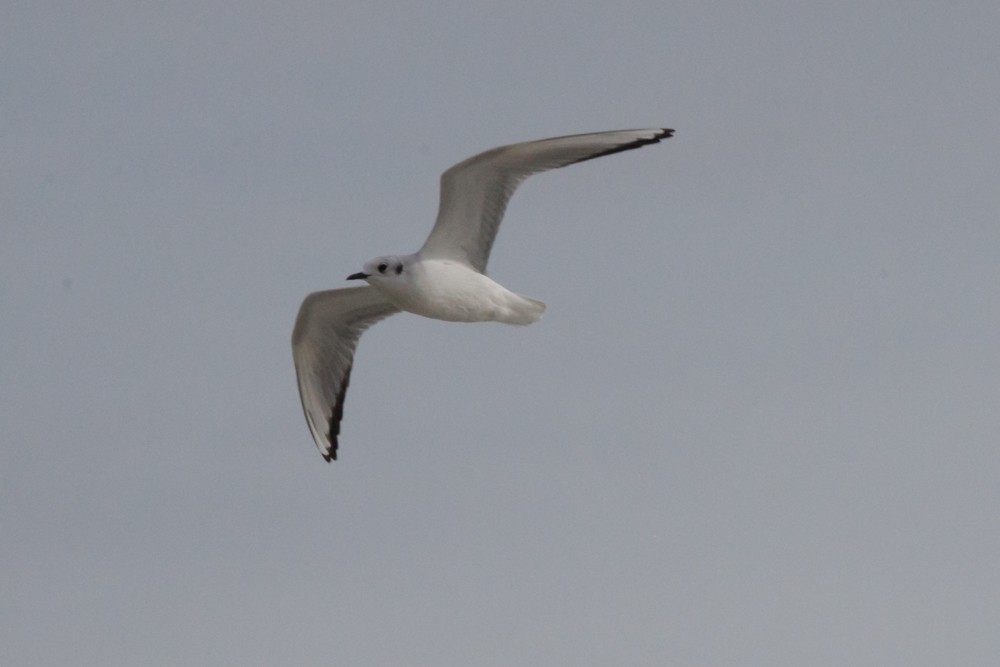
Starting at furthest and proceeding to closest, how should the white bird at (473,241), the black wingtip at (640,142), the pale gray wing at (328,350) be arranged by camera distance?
1. the pale gray wing at (328,350)
2. the white bird at (473,241)
3. the black wingtip at (640,142)

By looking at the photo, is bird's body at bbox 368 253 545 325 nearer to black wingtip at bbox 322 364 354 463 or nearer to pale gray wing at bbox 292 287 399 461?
pale gray wing at bbox 292 287 399 461

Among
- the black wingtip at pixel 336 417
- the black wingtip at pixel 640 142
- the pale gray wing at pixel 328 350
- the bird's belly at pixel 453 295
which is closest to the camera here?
the black wingtip at pixel 640 142

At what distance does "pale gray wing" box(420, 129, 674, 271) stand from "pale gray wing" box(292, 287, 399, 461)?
65.0 inches

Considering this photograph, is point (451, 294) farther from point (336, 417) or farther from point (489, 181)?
point (336, 417)

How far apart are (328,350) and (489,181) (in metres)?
3.03

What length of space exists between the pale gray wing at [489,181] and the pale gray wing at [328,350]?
5.41 feet

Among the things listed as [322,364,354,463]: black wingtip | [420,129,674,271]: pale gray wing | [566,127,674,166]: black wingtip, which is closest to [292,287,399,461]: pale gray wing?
[322,364,354,463]: black wingtip

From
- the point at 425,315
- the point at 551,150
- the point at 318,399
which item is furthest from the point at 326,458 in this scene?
the point at 551,150

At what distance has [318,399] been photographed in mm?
16797

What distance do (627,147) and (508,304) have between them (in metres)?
1.73

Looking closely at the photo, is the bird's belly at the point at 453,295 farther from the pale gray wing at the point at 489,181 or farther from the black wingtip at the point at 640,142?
the black wingtip at the point at 640,142

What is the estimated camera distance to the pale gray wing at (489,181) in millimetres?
13812

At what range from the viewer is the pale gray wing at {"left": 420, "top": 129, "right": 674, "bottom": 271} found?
1381 centimetres

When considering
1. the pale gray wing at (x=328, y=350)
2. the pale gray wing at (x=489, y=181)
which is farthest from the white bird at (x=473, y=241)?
the pale gray wing at (x=328, y=350)
